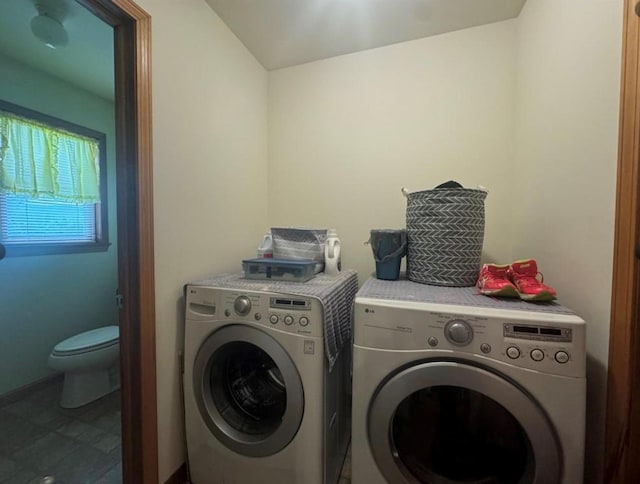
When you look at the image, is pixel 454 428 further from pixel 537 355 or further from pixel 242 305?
pixel 242 305

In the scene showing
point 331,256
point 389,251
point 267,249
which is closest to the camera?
point 389,251

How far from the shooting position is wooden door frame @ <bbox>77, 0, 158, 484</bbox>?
38.4 inches

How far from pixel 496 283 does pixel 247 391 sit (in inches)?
43.8

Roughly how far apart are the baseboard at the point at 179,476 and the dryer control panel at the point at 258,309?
686 millimetres

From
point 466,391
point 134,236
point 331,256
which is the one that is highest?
point 134,236

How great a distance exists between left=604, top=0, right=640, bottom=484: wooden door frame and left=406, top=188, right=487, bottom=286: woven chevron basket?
42cm

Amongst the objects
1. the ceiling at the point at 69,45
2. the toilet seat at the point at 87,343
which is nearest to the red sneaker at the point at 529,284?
the toilet seat at the point at 87,343

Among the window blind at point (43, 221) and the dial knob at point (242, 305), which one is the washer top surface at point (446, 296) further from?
the window blind at point (43, 221)

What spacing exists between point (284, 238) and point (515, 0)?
1.65 meters

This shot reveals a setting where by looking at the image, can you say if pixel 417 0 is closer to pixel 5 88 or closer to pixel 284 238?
pixel 284 238

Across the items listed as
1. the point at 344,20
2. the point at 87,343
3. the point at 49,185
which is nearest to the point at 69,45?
the point at 49,185

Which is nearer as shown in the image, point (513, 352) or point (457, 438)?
point (513, 352)

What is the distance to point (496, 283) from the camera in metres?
0.91

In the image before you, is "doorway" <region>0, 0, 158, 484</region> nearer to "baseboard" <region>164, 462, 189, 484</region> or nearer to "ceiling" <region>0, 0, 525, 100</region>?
"baseboard" <region>164, 462, 189, 484</region>
